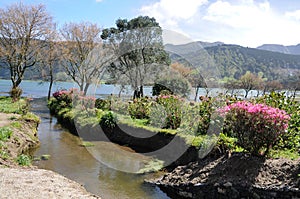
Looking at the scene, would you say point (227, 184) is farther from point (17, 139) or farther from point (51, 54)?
point (51, 54)

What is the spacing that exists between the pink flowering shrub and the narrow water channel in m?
2.85

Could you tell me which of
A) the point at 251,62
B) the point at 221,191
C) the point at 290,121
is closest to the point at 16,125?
the point at 221,191

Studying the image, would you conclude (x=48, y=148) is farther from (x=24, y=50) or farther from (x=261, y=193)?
(x=24, y=50)

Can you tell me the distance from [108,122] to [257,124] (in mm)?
9603

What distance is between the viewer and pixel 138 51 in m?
29.0

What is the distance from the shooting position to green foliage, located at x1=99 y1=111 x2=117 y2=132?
15.8 metres

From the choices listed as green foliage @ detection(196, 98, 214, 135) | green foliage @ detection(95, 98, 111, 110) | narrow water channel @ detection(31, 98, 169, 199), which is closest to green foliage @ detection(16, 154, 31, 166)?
narrow water channel @ detection(31, 98, 169, 199)

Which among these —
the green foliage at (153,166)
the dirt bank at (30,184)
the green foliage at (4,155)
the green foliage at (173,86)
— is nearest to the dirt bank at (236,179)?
the green foliage at (153,166)

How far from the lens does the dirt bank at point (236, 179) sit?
7.03m

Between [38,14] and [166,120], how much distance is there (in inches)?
927

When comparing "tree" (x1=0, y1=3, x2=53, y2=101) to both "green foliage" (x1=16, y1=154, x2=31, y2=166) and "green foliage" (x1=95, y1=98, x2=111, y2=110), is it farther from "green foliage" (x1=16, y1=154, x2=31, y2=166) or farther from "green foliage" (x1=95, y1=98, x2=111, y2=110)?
"green foliage" (x1=16, y1=154, x2=31, y2=166)

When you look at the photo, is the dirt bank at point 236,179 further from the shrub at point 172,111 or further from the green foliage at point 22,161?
the shrub at point 172,111

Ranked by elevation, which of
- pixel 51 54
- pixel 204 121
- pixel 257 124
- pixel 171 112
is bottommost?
pixel 204 121

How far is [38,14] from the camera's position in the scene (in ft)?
102
